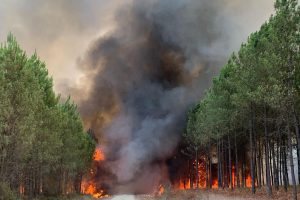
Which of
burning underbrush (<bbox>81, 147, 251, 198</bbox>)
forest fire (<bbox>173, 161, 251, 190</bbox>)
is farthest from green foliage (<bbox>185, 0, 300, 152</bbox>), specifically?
burning underbrush (<bbox>81, 147, 251, 198</bbox>)

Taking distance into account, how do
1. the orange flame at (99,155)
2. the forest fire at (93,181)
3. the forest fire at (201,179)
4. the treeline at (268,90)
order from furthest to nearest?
1. the orange flame at (99,155)
2. the forest fire at (93,181)
3. the forest fire at (201,179)
4. the treeline at (268,90)

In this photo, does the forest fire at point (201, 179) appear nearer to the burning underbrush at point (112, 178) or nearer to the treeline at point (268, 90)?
the burning underbrush at point (112, 178)

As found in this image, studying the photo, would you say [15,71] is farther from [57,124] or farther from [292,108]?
[292,108]

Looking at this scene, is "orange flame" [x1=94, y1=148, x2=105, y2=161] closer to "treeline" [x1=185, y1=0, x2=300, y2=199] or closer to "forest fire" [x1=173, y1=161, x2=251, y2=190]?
"forest fire" [x1=173, y1=161, x2=251, y2=190]

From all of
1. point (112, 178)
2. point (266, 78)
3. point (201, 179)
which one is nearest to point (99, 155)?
point (112, 178)

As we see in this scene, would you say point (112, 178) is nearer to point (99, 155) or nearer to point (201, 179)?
point (99, 155)

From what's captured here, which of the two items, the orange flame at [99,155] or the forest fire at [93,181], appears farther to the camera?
the orange flame at [99,155]

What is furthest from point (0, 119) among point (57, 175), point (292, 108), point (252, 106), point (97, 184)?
point (97, 184)

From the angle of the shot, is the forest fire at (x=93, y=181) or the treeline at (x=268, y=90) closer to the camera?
the treeline at (x=268, y=90)

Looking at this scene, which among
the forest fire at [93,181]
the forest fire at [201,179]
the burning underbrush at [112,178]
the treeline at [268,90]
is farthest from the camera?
the forest fire at [93,181]

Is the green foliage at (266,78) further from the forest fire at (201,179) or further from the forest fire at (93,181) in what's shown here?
the forest fire at (93,181)

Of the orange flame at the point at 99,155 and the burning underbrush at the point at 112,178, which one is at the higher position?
the orange flame at the point at 99,155

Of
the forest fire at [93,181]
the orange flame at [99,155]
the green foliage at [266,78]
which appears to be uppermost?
the green foliage at [266,78]

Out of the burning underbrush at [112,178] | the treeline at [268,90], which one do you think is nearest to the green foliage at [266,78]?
the treeline at [268,90]
